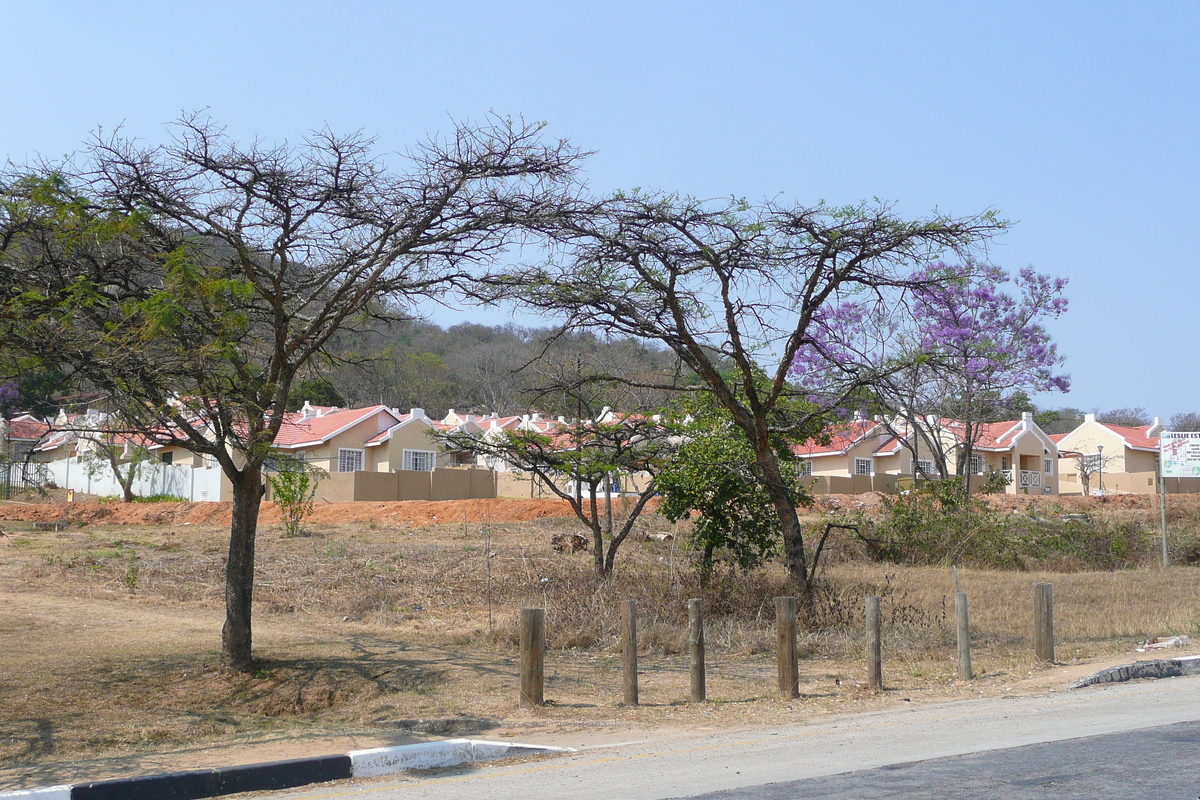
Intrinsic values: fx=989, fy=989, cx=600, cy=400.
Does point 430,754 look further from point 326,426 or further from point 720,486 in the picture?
point 326,426

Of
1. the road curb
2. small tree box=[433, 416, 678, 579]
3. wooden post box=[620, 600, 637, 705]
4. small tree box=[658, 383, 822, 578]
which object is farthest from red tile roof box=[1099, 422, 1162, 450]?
wooden post box=[620, 600, 637, 705]

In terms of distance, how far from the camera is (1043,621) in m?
12.0

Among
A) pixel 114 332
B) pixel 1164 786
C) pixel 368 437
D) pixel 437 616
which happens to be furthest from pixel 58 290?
pixel 368 437

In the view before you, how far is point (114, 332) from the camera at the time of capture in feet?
30.4

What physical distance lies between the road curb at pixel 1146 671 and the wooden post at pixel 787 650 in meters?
3.09

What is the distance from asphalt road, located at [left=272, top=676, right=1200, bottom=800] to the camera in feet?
20.7

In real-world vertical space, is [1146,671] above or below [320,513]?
below

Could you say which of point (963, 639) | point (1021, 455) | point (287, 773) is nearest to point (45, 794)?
point (287, 773)

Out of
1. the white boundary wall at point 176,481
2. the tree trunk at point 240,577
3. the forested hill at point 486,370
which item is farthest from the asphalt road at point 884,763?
the white boundary wall at point 176,481

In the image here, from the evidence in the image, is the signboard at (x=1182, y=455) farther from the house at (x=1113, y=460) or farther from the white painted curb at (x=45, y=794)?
the house at (x=1113, y=460)

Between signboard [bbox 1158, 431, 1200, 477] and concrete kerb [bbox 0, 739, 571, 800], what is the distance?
803 inches

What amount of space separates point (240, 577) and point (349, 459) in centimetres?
3779

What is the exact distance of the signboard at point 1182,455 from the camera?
23.0 metres

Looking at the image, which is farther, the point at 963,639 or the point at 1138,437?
the point at 1138,437
